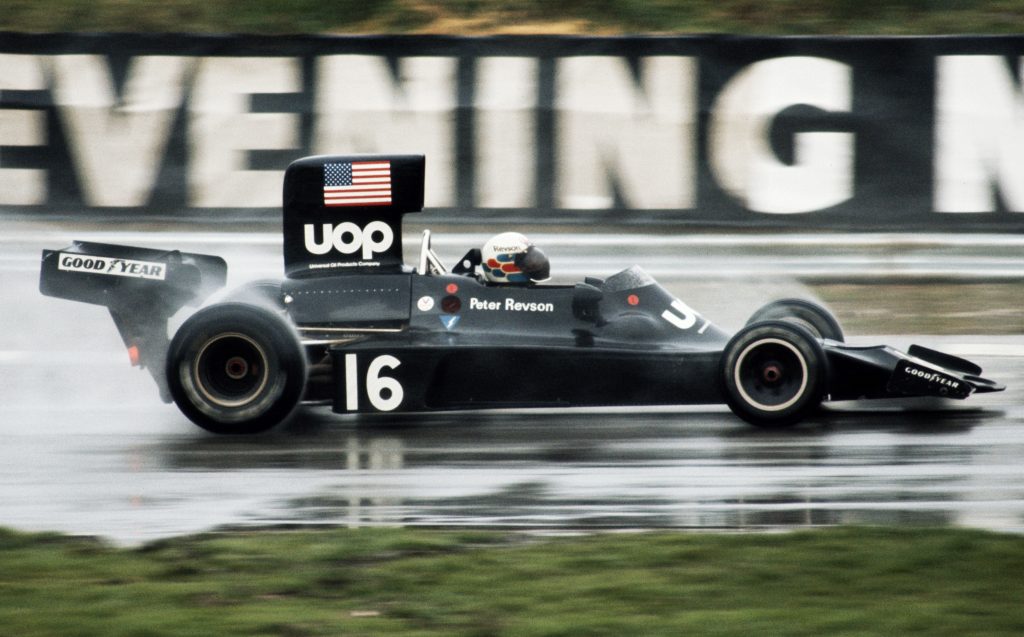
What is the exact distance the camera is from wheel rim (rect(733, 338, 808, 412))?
8.44 m

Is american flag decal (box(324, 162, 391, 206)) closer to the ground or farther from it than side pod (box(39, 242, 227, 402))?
farther from it

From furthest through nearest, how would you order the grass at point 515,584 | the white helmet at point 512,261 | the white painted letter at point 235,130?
1. the white painted letter at point 235,130
2. the white helmet at point 512,261
3. the grass at point 515,584

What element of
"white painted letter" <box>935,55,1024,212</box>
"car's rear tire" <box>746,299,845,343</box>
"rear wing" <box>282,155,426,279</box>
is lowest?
"car's rear tire" <box>746,299,845,343</box>

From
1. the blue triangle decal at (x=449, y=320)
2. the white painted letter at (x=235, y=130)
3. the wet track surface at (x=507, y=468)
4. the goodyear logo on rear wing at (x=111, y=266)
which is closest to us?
the wet track surface at (x=507, y=468)

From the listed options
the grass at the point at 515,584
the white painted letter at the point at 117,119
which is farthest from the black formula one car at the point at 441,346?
the white painted letter at the point at 117,119

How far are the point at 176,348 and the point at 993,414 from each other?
16.0 feet

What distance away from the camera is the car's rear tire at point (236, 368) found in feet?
28.1

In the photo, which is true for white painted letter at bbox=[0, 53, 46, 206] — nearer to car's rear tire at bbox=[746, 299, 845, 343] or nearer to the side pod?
the side pod

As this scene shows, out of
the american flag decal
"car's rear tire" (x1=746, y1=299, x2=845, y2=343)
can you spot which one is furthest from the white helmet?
"car's rear tire" (x1=746, y1=299, x2=845, y2=343)

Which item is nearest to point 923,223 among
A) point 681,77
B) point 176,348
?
point 681,77

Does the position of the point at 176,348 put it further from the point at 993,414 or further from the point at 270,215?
the point at 270,215

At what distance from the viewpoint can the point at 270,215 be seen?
14422 mm

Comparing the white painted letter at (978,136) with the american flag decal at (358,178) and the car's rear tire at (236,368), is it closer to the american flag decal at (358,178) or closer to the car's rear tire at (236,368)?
the american flag decal at (358,178)

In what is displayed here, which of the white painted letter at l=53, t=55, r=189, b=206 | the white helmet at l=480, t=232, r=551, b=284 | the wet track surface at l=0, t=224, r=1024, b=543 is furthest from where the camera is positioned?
the white painted letter at l=53, t=55, r=189, b=206
